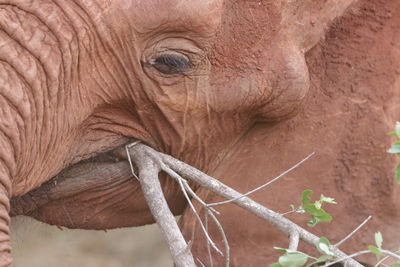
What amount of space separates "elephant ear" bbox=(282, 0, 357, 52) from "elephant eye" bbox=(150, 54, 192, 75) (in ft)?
0.89

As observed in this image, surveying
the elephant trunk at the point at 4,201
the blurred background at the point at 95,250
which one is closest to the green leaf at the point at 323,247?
the elephant trunk at the point at 4,201

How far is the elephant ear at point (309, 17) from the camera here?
2984 mm

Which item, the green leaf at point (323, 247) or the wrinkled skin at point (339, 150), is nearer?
the green leaf at point (323, 247)

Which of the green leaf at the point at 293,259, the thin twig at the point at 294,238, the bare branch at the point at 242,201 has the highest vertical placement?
the bare branch at the point at 242,201

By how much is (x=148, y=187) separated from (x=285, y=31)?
1.87ft

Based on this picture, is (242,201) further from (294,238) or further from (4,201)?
(4,201)

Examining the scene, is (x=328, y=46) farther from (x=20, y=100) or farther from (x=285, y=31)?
(x=20, y=100)

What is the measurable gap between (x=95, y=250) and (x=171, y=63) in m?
4.38

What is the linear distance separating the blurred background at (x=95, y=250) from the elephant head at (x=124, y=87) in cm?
381

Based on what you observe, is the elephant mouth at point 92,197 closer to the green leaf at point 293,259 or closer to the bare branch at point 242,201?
the bare branch at point 242,201

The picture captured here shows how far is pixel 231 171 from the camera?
3.25 meters

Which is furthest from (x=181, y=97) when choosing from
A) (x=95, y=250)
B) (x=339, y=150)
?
(x=95, y=250)

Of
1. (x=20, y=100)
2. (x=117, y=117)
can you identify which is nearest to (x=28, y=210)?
(x=117, y=117)

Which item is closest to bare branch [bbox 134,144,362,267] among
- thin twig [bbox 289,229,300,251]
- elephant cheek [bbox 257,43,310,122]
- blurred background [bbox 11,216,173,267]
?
thin twig [bbox 289,229,300,251]
